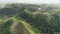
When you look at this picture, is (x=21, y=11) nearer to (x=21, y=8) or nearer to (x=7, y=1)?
(x=21, y=8)

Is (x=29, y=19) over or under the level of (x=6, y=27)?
over

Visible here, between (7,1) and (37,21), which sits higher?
(7,1)

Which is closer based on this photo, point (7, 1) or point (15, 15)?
point (15, 15)

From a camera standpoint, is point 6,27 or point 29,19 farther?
point 29,19

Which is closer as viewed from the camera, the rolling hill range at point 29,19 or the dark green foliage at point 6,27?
→ the dark green foliage at point 6,27

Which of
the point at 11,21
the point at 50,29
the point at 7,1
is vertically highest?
the point at 7,1

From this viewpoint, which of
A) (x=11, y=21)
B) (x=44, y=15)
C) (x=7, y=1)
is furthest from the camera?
(x=7, y=1)

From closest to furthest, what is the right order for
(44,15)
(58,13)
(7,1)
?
1. (44,15)
2. (58,13)
3. (7,1)

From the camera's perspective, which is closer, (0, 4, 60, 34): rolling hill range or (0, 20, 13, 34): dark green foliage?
(0, 20, 13, 34): dark green foliage

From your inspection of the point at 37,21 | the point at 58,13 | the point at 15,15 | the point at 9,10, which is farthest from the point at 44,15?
the point at 9,10
